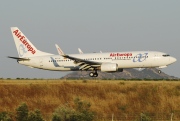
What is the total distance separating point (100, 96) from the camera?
163ft

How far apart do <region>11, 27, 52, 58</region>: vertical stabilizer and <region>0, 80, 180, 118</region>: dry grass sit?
24.9 meters

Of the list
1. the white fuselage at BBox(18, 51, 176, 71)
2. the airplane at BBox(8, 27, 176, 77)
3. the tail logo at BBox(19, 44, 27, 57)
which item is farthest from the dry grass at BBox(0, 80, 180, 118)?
the tail logo at BBox(19, 44, 27, 57)

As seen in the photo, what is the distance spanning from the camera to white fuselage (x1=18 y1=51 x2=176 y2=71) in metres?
67.8

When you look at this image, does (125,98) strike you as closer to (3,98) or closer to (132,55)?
(3,98)

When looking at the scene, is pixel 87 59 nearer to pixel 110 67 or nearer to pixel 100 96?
pixel 110 67

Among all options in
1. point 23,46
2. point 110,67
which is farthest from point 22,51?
point 110,67

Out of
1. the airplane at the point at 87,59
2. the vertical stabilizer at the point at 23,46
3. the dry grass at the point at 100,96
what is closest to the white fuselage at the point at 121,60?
the airplane at the point at 87,59

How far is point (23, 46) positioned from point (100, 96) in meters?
30.4

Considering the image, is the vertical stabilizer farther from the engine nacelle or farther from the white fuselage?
the engine nacelle

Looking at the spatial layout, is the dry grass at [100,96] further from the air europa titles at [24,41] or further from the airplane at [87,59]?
the air europa titles at [24,41]

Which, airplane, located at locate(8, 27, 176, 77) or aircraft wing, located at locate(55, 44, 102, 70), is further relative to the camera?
aircraft wing, located at locate(55, 44, 102, 70)

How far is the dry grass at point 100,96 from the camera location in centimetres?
4647

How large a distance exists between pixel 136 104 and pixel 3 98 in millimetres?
12390

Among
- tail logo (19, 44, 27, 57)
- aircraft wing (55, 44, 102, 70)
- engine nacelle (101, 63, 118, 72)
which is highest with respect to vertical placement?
tail logo (19, 44, 27, 57)
